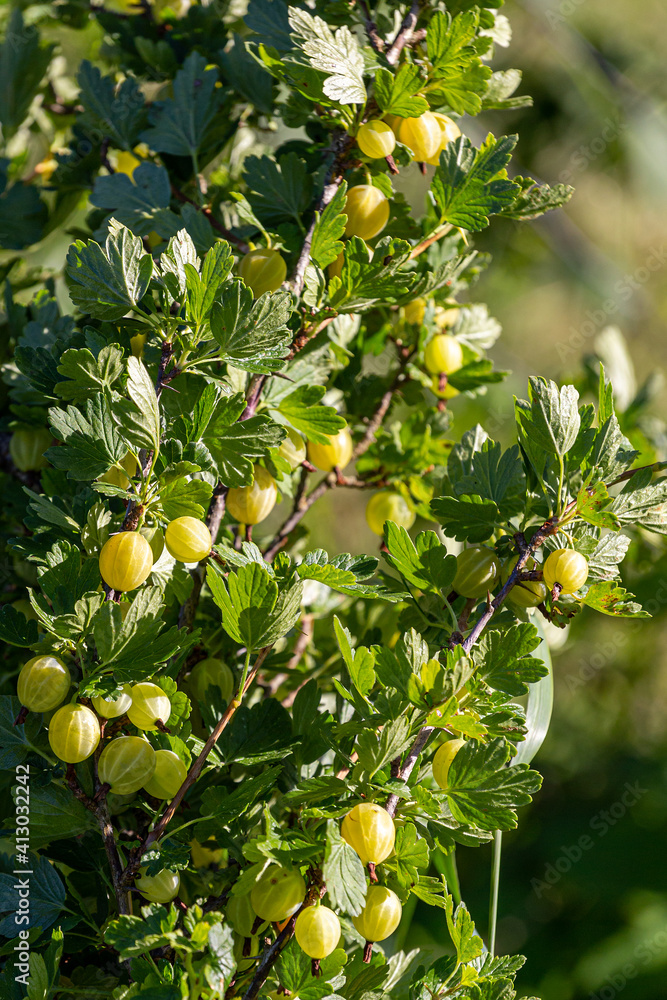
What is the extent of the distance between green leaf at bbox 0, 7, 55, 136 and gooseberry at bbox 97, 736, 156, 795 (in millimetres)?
421

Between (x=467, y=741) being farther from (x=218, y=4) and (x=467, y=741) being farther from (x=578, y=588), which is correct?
(x=218, y=4)

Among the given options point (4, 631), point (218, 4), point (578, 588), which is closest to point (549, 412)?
point (578, 588)

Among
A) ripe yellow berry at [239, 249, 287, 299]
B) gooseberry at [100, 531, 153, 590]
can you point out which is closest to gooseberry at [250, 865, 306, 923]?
gooseberry at [100, 531, 153, 590]

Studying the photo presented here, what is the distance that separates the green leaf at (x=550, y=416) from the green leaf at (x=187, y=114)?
0.72ft

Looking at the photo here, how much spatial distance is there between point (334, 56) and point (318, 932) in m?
0.30

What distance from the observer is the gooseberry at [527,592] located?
30 cm

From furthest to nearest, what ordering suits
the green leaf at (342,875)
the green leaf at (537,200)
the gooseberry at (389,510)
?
1. the gooseberry at (389,510)
2. the green leaf at (537,200)
3. the green leaf at (342,875)

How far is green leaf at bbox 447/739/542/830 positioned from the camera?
25cm

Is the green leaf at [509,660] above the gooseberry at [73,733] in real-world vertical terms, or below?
above

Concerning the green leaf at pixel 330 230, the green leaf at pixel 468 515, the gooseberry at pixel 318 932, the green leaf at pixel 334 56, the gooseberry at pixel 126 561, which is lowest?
the gooseberry at pixel 318 932

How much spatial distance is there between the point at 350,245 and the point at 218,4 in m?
0.30

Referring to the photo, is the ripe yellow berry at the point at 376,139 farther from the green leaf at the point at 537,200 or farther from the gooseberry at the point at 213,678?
the gooseberry at the point at 213,678

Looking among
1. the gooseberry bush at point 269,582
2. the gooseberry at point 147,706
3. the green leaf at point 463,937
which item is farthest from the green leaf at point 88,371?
the green leaf at point 463,937

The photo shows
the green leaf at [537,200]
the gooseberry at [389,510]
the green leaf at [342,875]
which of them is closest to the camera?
the green leaf at [342,875]
